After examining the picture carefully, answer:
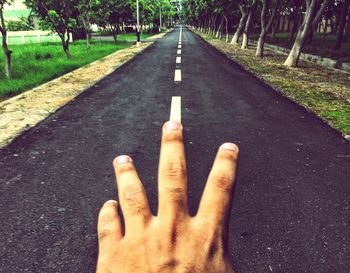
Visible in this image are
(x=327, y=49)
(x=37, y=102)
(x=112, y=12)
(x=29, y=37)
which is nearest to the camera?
(x=37, y=102)

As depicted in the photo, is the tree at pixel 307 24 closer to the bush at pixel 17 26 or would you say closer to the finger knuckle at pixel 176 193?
the finger knuckle at pixel 176 193

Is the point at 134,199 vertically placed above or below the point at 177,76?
above

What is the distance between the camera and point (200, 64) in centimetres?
1524

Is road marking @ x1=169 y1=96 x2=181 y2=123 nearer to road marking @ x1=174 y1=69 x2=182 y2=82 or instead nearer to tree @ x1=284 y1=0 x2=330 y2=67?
road marking @ x1=174 y1=69 x2=182 y2=82

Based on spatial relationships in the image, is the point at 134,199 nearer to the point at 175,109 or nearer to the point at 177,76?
the point at 175,109

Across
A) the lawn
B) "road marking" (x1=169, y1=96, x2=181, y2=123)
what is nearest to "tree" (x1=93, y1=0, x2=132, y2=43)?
the lawn

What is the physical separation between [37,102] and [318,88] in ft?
28.3

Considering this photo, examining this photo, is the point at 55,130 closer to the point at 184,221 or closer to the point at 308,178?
the point at 308,178

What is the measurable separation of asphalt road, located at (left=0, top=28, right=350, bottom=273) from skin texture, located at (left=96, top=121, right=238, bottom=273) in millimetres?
1733

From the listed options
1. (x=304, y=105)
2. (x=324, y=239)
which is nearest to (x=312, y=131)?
(x=304, y=105)

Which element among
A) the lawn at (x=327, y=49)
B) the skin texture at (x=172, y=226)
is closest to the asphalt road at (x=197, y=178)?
the skin texture at (x=172, y=226)

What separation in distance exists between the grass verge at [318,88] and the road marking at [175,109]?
10.5 ft

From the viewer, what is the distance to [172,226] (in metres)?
0.94

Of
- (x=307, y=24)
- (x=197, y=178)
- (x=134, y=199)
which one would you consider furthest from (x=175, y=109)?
(x=307, y=24)
